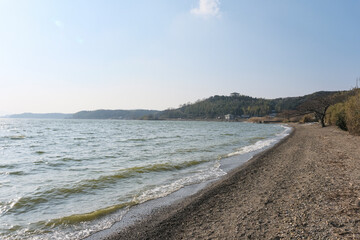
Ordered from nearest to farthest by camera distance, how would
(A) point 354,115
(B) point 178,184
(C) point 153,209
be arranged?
(C) point 153,209 < (B) point 178,184 < (A) point 354,115

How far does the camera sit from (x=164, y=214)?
7.29 metres

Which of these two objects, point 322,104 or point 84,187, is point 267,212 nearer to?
point 84,187

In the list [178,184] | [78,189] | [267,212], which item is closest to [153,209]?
[178,184]

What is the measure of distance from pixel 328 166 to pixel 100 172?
12.5m

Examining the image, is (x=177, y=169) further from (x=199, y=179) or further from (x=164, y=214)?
(x=164, y=214)

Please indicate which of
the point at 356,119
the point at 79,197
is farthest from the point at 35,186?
the point at 356,119

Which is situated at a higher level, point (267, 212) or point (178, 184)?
point (267, 212)

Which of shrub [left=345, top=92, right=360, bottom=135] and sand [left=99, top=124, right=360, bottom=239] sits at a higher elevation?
shrub [left=345, top=92, right=360, bottom=135]

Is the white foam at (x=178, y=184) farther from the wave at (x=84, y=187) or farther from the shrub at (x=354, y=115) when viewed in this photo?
the shrub at (x=354, y=115)

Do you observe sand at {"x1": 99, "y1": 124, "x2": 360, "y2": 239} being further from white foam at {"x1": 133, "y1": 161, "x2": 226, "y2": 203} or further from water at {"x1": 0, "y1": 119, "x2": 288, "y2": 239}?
water at {"x1": 0, "y1": 119, "x2": 288, "y2": 239}

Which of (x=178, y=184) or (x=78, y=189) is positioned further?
(x=178, y=184)

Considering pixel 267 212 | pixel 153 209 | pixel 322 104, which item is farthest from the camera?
pixel 322 104

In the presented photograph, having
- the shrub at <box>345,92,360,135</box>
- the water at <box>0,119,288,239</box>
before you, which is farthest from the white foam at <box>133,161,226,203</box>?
the shrub at <box>345,92,360,135</box>

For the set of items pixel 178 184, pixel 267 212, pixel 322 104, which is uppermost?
pixel 322 104
